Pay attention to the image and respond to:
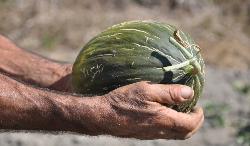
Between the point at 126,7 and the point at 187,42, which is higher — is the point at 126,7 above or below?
below

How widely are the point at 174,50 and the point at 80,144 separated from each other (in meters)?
4.14

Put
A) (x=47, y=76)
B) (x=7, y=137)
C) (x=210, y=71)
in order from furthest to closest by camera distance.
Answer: (x=210, y=71) → (x=7, y=137) → (x=47, y=76)

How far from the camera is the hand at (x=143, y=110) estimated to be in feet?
11.1

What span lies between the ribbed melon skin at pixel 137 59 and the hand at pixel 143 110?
81 mm

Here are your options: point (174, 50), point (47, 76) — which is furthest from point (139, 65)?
point (47, 76)

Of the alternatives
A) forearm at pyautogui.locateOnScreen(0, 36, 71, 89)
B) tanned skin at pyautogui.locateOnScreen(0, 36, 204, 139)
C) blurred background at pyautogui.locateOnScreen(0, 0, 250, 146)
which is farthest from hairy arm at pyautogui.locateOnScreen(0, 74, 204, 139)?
blurred background at pyautogui.locateOnScreen(0, 0, 250, 146)

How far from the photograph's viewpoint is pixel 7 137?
7.39 meters

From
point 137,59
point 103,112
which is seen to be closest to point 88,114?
point 103,112

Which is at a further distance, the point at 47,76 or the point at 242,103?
the point at 242,103

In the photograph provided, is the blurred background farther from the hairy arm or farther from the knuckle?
the knuckle

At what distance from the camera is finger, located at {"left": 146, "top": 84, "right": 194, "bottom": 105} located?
3363 mm

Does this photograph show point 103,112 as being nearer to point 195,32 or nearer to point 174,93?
point 174,93

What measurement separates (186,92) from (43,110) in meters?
0.73

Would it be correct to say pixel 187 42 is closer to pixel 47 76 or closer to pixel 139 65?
pixel 139 65
